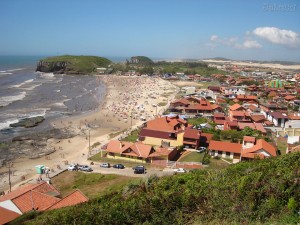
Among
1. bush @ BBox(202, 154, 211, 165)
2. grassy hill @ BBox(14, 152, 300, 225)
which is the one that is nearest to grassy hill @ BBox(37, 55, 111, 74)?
bush @ BBox(202, 154, 211, 165)

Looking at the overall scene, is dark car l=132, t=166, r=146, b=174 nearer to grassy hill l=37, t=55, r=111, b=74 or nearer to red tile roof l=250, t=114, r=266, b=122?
red tile roof l=250, t=114, r=266, b=122

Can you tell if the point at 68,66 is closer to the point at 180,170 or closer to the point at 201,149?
the point at 201,149

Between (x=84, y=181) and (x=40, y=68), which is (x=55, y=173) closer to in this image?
(x=84, y=181)

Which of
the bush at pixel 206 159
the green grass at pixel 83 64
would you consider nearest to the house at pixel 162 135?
the bush at pixel 206 159

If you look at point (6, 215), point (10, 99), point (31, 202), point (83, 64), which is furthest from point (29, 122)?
point (83, 64)

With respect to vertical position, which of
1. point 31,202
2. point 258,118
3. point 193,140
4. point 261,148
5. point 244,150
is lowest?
point 31,202

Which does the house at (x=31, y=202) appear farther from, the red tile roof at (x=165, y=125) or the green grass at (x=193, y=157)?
the red tile roof at (x=165, y=125)
